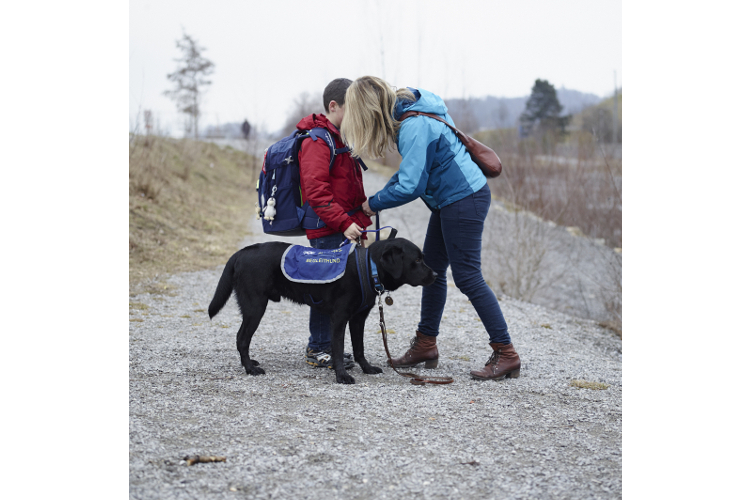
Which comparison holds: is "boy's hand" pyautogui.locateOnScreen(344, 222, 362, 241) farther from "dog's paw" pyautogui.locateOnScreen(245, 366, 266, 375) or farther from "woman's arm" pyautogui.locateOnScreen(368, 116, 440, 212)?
"dog's paw" pyautogui.locateOnScreen(245, 366, 266, 375)

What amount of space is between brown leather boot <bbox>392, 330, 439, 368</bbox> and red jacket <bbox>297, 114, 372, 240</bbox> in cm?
101

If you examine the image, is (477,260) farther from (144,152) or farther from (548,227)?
(144,152)

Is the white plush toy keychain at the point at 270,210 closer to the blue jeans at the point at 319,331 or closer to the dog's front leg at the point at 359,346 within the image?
the blue jeans at the point at 319,331

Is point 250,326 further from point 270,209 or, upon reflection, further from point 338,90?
point 338,90

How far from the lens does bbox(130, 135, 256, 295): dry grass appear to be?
8.93 meters

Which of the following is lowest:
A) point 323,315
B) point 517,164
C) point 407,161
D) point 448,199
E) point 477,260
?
point 323,315

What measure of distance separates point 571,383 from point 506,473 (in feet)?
5.45

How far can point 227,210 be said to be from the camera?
17.0 m

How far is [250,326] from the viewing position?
12.2 ft

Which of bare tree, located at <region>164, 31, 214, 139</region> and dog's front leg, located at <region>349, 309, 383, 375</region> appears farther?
bare tree, located at <region>164, 31, 214, 139</region>

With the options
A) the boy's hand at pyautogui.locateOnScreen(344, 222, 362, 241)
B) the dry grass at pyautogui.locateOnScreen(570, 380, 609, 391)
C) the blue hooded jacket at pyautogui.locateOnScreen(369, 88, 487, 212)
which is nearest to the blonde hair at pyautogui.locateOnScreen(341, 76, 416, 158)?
the blue hooded jacket at pyautogui.locateOnScreen(369, 88, 487, 212)

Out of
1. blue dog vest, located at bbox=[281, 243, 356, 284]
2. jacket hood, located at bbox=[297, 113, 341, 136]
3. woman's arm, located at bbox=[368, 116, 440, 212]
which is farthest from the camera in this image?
jacket hood, located at bbox=[297, 113, 341, 136]

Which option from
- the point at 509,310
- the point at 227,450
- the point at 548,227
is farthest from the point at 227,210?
the point at 227,450

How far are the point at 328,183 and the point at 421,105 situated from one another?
795 mm
